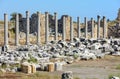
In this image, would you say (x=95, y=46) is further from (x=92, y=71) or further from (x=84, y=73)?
(x=84, y=73)

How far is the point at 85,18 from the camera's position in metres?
59.1

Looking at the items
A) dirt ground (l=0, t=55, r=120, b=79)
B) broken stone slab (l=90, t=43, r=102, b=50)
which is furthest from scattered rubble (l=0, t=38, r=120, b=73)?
dirt ground (l=0, t=55, r=120, b=79)

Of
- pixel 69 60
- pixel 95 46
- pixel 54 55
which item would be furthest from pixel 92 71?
pixel 95 46

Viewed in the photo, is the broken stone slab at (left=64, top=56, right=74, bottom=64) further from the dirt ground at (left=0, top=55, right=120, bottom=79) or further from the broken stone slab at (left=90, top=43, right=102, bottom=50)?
the broken stone slab at (left=90, top=43, right=102, bottom=50)

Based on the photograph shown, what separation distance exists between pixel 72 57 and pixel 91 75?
1003cm

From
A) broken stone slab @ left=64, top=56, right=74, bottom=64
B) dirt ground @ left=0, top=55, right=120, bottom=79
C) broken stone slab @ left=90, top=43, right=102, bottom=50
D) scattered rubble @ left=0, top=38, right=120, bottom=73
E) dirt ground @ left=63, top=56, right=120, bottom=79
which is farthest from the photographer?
broken stone slab @ left=90, top=43, right=102, bottom=50

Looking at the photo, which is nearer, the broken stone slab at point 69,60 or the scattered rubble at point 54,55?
the scattered rubble at point 54,55

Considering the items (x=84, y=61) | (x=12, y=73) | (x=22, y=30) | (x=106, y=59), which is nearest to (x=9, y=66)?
(x=12, y=73)

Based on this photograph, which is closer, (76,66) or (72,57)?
(76,66)

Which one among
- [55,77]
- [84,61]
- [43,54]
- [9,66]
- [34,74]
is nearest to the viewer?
[55,77]

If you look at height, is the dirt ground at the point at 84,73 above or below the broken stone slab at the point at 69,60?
below

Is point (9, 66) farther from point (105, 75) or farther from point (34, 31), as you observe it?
point (34, 31)

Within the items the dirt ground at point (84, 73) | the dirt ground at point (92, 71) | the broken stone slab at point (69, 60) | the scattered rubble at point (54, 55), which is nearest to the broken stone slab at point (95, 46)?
the scattered rubble at point (54, 55)

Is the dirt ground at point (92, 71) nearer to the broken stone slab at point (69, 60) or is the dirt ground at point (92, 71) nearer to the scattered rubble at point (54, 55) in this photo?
the scattered rubble at point (54, 55)
